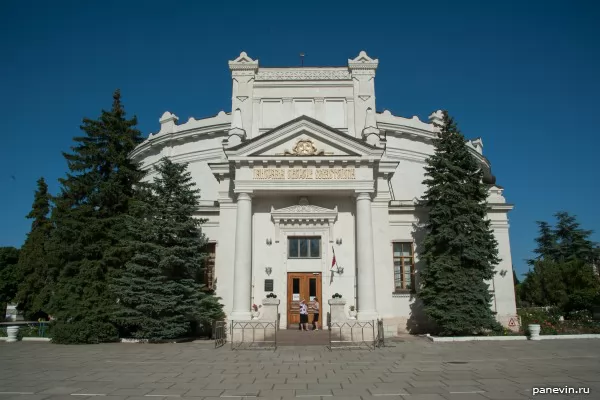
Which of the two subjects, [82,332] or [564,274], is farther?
[564,274]

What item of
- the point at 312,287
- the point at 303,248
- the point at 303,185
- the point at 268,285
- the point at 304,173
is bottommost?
the point at 312,287

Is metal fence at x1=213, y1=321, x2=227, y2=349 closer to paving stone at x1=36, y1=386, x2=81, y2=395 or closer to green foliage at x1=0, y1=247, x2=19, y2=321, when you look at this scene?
paving stone at x1=36, y1=386, x2=81, y2=395

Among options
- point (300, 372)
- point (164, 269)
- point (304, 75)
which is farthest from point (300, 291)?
point (304, 75)

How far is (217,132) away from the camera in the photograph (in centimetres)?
3556

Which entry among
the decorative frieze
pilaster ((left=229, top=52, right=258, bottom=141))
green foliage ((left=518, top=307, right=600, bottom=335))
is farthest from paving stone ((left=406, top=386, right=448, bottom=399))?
the decorative frieze

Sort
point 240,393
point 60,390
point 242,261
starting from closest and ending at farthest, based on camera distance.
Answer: point 240,393 → point 60,390 → point 242,261

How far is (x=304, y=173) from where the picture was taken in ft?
68.2

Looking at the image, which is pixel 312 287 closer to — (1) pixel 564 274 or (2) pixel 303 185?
(2) pixel 303 185

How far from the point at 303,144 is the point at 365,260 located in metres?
6.95

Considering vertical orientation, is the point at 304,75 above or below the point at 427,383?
above

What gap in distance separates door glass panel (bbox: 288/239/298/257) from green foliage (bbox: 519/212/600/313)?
67.5 ft

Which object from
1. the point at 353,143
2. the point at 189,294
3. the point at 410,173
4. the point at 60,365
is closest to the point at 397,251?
the point at 353,143

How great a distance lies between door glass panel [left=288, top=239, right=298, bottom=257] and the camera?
2175 centimetres

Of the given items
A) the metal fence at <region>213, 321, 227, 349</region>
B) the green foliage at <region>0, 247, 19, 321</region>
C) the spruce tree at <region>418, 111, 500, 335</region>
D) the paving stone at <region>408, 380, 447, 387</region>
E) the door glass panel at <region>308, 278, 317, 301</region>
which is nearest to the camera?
the paving stone at <region>408, 380, 447, 387</region>
